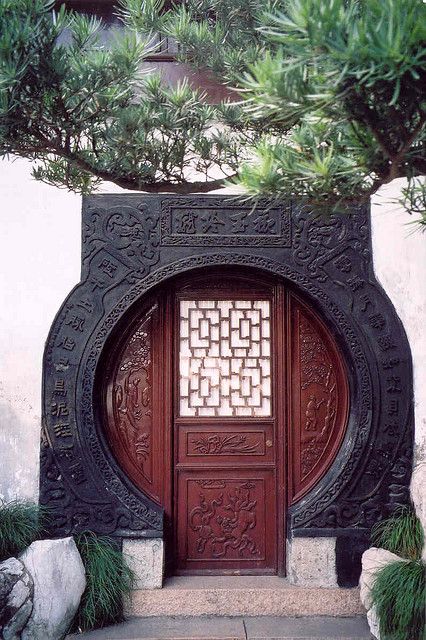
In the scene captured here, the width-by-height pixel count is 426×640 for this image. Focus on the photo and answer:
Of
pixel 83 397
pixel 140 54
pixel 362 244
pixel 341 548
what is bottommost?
pixel 341 548

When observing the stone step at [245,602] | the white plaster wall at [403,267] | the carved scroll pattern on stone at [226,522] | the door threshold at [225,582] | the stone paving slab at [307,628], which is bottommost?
the stone paving slab at [307,628]

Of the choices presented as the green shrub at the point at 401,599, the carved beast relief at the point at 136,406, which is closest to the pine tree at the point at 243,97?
the carved beast relief at the point at 136,406

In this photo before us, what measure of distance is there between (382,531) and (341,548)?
0.29 m

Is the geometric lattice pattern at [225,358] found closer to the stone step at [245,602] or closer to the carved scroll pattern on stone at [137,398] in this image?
the carved scroll pattern on stone at [137,398]

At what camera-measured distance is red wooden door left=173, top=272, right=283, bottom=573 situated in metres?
4.80

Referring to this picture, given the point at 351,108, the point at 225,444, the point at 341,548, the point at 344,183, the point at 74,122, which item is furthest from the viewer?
the point at 225,444

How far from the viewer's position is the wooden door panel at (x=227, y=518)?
4.79 meters

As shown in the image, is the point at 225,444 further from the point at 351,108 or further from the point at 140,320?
the point at 351,108

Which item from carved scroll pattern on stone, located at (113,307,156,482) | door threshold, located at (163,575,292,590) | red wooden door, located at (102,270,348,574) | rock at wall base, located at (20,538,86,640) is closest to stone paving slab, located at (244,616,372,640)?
door threshold, located at (163,575,292,590)

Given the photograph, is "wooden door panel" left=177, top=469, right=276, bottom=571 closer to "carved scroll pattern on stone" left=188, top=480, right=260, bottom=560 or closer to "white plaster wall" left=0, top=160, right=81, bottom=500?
"carved scroll pattern on stone" left=188, top=480, right=260, bottom=560

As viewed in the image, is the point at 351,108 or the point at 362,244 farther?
the point at 362,244

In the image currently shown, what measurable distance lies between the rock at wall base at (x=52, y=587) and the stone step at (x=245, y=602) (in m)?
0.47

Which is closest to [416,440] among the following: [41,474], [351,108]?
[41,474]

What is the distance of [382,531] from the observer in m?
4.51
